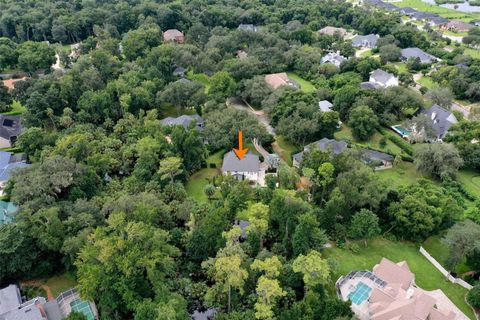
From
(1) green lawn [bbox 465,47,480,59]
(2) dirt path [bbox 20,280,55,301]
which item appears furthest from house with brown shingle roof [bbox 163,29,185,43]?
(1) green lawn [bbox 465,47,480,59]

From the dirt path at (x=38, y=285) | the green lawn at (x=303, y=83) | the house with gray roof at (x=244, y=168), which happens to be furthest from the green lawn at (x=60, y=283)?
the green lawn at (x=303, y=83)

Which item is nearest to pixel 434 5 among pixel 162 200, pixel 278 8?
pixel 278 8

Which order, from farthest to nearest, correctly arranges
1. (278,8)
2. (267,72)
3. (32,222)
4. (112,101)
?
1. (278,8)
2. (267,72)
3. (112,101)
4. (32,222)

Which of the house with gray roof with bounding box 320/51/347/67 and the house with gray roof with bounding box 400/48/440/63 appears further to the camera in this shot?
the house with gray roof with bounding box 400/48/440/63

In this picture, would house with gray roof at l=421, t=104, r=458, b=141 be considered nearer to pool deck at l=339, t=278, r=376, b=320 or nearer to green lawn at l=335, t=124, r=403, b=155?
green lawn at l=335, t=124, r=403, b=155

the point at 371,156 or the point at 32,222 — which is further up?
the point at 32,222

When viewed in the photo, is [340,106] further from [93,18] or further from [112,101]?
[93,18]

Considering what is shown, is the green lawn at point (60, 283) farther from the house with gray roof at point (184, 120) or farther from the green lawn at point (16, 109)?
the green lawn at point (16, 109)
